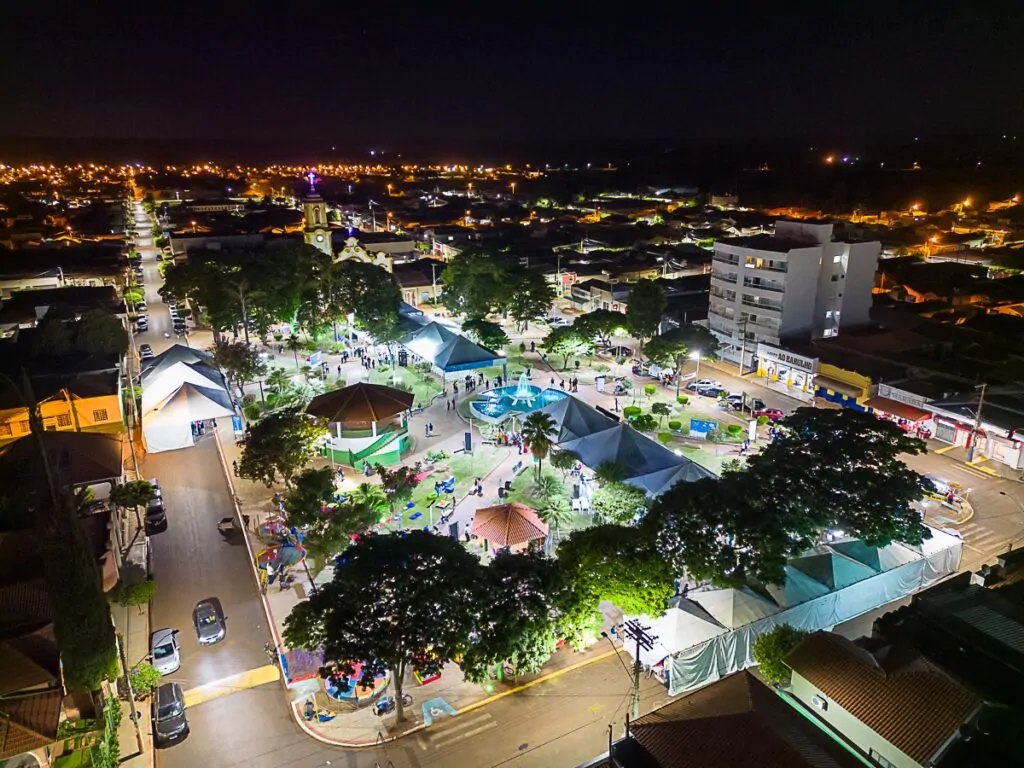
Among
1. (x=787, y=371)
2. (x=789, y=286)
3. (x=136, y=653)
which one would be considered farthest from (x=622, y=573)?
(x=789, y=286)

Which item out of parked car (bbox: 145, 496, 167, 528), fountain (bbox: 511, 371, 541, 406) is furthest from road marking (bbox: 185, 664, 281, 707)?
fountain (bbox: 511, 371, 541, 406)

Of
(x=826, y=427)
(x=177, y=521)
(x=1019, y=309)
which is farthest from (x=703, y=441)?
(x=1019, y=309)

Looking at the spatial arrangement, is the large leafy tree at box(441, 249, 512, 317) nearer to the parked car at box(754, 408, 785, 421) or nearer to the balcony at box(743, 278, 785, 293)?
the balcony at box(743, 278, 785, 293)

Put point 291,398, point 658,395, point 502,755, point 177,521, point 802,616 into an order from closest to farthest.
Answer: point 502,755
point 802,616
point 177,521
point 291,398
point 658,395

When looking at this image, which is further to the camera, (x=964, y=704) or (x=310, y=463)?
(x=310, y=463)

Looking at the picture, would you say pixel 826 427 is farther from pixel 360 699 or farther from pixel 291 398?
pixel 291 398

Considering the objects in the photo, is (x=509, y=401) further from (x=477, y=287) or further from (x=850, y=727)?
(x=850, y=727)

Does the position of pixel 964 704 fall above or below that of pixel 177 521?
above
